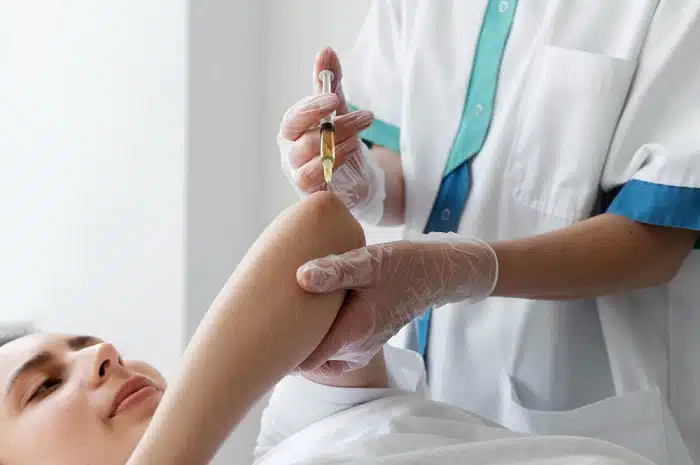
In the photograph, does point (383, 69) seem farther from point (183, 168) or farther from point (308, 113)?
point (183, 168)

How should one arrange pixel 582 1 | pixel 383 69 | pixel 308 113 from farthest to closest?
pixel 383 69, pixel 582 1, pixel 308 113

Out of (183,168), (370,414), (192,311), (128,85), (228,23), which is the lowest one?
(192,311)

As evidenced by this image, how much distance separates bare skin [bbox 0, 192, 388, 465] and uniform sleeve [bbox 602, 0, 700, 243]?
380 mm

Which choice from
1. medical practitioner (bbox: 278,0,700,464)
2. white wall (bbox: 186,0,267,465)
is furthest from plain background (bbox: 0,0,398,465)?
medical practitioner (bbox: 278,0,700,464)

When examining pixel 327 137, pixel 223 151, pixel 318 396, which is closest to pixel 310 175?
pixel 327 137

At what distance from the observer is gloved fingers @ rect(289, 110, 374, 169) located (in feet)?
3.35

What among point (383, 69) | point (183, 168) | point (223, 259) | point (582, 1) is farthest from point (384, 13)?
point (223, 259)

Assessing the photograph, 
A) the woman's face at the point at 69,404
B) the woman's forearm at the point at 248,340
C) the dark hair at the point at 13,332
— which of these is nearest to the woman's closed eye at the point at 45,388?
the woman's face at the point at 69,404

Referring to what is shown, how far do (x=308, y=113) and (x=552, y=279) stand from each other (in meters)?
0.37

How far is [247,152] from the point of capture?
5.96 feet

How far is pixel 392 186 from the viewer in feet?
4.09

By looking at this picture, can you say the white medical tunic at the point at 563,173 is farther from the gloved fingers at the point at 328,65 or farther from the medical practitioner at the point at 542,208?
the gloved fingers at the point at 328,65

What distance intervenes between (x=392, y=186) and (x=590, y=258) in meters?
0.35

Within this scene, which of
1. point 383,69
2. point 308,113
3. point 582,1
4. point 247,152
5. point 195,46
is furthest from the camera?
point 247,152
